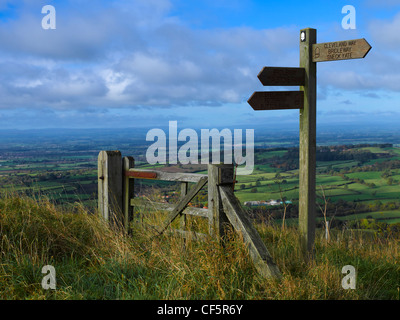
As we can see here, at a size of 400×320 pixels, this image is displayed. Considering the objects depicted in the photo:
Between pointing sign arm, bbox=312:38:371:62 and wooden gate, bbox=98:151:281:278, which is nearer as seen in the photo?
wooden gate, bbox=98:151:281:278

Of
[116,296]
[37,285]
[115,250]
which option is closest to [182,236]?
[115,250]

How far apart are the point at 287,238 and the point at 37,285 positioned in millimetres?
3899

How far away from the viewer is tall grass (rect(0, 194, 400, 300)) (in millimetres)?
4090

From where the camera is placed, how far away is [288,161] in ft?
96.1

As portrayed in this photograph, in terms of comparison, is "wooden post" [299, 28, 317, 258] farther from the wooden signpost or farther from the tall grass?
the tall grass

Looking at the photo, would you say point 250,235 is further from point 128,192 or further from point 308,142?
point 128,192

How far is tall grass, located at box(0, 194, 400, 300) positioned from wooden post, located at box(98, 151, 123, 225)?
11.1 inches

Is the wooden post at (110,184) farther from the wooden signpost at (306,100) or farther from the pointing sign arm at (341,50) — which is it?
the pointing sign arm at (341,50)

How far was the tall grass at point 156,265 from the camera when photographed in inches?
161

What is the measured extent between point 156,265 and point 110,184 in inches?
104

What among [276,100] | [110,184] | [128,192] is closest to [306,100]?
[276,100]

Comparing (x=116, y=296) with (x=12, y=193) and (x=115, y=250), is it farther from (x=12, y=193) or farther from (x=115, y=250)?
(x=12, y=193)

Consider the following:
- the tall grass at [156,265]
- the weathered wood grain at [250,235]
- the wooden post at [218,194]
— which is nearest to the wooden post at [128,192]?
the tall grass at [156,265]

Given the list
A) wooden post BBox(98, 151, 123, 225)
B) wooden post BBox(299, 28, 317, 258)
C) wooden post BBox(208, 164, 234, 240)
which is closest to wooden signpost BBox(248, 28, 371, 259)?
wooden post BBox(299, 28, 317, 258)
